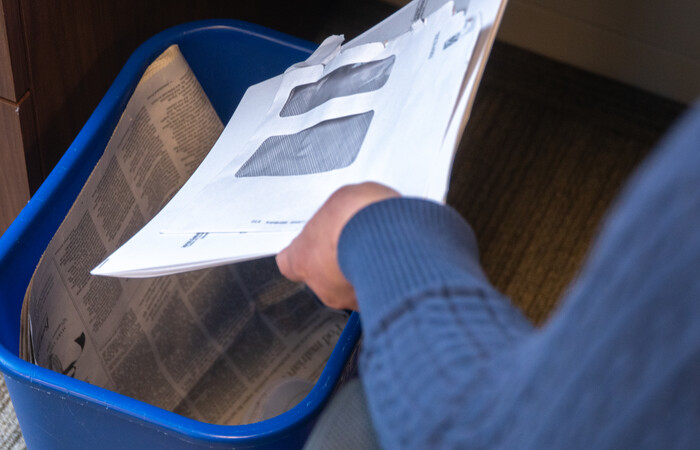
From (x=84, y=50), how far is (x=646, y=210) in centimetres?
53

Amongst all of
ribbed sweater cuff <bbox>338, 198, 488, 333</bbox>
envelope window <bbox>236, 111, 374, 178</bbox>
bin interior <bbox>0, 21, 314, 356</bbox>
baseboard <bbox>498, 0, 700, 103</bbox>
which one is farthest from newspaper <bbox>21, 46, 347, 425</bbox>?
baseboard <bbox>498, 0, 700, 103</bbox>

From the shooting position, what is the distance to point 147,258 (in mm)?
401

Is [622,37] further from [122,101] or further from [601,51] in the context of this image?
[122,101]

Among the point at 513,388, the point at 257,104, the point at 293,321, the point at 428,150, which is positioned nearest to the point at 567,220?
the point at 293,321

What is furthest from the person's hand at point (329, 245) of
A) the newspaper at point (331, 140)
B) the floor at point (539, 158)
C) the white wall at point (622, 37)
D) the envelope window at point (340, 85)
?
the white wall at point (622, 37)

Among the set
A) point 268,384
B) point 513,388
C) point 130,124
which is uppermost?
point 513,388

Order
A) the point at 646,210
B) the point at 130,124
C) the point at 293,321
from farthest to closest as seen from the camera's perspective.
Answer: the point at 293,321 → the point at 130,124 → the point at 646,210

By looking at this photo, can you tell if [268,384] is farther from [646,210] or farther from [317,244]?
[646,210]

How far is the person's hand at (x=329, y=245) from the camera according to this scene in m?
0.33

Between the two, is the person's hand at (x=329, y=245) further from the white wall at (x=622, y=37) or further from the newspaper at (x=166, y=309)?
the white wall at (x=622, y=37)

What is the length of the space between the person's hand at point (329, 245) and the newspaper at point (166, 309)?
24cm

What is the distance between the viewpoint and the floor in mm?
939

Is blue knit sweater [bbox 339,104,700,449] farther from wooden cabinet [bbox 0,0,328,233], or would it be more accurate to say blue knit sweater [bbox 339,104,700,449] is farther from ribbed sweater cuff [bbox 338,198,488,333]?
wooden cabinet [bbox 0,0,328,233]

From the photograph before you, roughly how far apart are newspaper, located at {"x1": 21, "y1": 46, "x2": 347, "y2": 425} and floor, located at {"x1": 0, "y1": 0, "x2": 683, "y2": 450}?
1.06 ft
